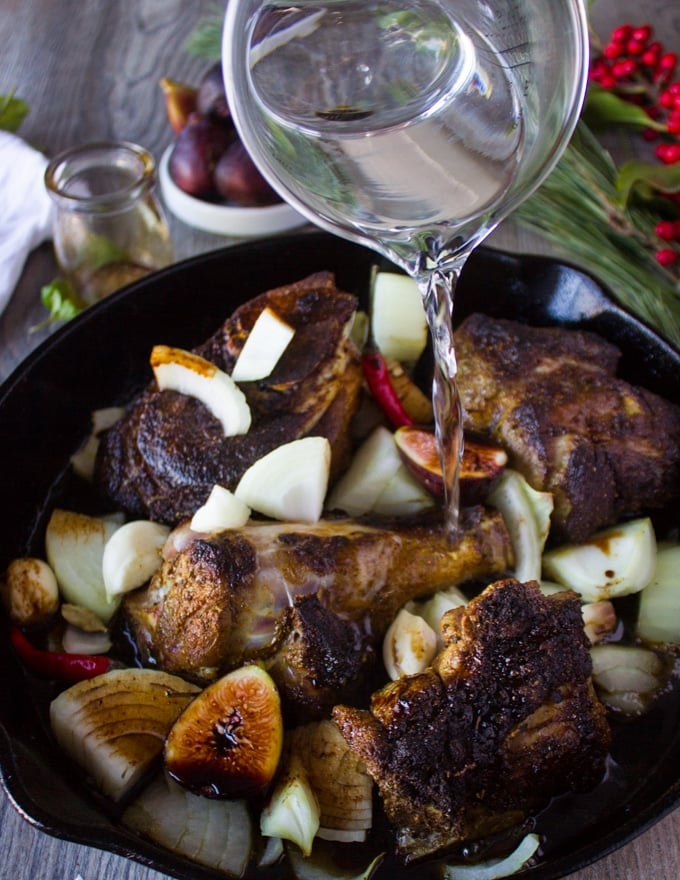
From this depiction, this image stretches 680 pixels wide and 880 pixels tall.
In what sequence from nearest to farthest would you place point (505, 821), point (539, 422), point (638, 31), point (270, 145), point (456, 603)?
point (505, 821) → point (270, 145) → point (456, 603) → point (539, 422) → point (638, 31)

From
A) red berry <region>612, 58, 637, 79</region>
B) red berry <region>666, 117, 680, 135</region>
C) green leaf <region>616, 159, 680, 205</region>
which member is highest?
red berry <region>612, 58, 637, 79</region>

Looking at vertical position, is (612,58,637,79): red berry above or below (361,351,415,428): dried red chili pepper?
above

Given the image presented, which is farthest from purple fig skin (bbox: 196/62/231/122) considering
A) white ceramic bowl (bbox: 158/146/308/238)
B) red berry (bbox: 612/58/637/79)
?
red berry (bbox: 612/58/637/79)

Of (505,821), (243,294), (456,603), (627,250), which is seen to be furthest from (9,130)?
(505,821)

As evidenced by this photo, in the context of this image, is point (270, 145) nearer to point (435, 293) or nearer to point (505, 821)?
point (435, 293)

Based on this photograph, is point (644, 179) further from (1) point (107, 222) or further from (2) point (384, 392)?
(1) point (107, 222)

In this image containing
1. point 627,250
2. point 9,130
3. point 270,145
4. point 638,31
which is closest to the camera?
point 270,145

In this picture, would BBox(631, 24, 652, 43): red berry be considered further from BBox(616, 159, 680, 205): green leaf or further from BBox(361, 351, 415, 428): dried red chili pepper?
BBox(361, 351, 415, 428): dried red chili pepper
